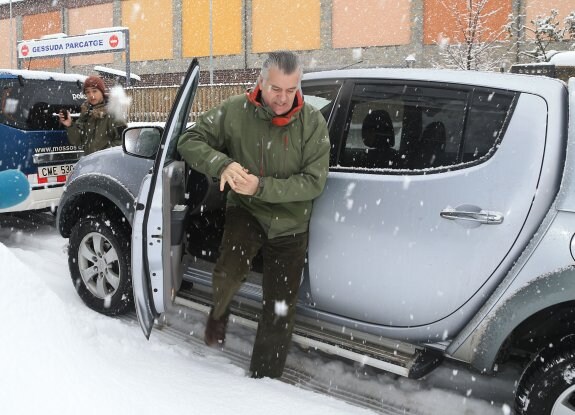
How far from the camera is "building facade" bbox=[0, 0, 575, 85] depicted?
2328 cm

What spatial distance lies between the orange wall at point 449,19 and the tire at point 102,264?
22.2m

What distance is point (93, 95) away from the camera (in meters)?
5.33

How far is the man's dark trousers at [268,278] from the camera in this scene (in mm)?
2840

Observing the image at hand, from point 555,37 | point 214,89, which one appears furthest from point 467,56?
point 214,89

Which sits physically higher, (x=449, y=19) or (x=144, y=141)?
(x=449, y=19)

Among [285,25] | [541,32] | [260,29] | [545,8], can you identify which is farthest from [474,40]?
[260,29]

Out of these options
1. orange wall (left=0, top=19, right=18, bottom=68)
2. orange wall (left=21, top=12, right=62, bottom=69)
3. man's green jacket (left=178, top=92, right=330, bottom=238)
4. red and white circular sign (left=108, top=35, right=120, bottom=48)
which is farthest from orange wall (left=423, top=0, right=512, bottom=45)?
orange wall (left=0, top=19, right=18, bottom=68)

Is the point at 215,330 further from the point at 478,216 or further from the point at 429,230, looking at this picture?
the point at 478,216

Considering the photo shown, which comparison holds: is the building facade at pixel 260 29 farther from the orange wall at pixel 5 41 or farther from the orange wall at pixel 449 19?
the orange wall at pixel 5 41

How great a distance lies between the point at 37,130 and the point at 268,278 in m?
3.93

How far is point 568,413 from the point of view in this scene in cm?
224

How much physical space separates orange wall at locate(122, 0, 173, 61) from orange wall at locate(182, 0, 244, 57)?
1.20 meters

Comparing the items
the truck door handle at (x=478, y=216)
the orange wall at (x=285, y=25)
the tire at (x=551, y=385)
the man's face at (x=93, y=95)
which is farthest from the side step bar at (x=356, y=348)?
the orange wall at (x=285, y=25)

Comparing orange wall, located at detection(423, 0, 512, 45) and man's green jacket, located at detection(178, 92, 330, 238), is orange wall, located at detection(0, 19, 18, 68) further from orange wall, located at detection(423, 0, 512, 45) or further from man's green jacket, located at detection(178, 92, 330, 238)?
man's green jacket, located at detection(178, 92, 330, 238)
